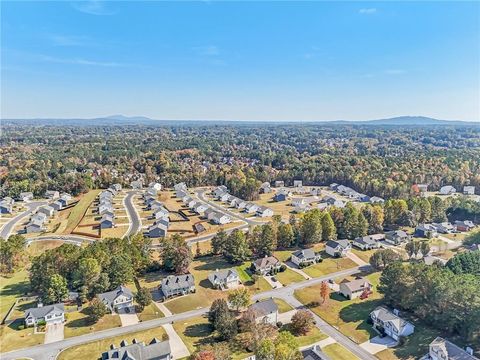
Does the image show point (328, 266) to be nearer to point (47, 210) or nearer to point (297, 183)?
point (297, 183)

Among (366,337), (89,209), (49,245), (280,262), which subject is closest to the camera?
(366,337)

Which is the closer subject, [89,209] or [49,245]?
[49,245]

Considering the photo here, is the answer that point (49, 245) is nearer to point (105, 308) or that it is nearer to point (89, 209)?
point (89, 209)

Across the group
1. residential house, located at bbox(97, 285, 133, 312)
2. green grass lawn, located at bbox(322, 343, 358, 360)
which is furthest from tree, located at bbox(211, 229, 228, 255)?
green grass lawn, located at bbox(322, 343, 358, 360)

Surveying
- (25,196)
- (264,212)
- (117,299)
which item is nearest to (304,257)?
(117,299)

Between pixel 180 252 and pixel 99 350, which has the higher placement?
pixel 180 252

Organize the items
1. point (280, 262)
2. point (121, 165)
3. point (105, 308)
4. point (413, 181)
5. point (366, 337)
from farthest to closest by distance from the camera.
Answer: point (121, 165), point (413, 181), point (280, 262), point (105, 308), point (366, 337)

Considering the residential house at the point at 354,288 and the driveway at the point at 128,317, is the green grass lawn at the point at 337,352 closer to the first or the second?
the residential house at the point at 354,288

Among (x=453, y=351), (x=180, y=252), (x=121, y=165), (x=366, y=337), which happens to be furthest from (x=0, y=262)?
(x=121, y=165)
